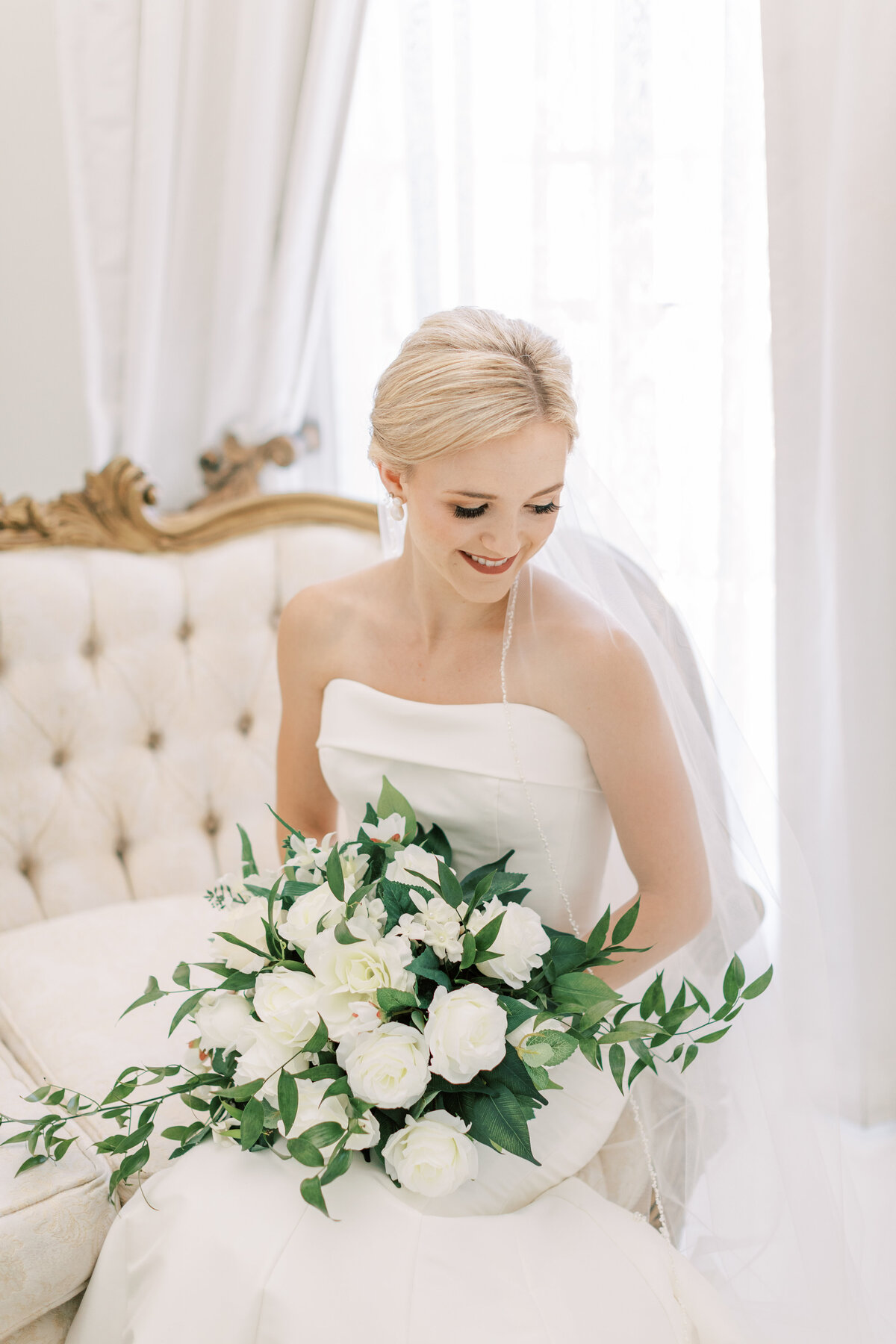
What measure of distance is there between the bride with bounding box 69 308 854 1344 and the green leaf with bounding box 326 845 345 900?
0.32 meters

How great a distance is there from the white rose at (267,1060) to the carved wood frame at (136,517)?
4.31 feet

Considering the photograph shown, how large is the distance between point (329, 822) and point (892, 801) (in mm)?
1017

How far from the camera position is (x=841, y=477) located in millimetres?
1667

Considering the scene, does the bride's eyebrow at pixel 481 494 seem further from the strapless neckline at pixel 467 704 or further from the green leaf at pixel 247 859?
the green leaf at pixel 247 859

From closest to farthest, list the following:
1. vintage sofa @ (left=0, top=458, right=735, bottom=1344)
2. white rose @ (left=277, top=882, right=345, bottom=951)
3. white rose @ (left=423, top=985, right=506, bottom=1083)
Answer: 1. white rose @ (left=423, top=985, right=506, bottom=1083)
2. white rose @ (left=277, top=882, right=345, bottom=951)
3. vintage sofa @ (left=0, top=458, right=735, bottom=1344)

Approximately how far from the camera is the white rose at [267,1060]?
3.58ft

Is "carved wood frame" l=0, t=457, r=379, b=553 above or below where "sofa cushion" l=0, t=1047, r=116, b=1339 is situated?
above

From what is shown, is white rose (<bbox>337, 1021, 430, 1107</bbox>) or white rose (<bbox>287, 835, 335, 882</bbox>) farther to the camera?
white rose (<bbox>287, 835, 335, 882</bbox>)

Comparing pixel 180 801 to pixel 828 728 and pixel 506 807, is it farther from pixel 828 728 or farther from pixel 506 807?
pixel 828 728

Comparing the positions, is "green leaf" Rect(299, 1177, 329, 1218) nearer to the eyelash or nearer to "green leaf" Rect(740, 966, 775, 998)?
"green leaf" Rect(740, 966, 775, 998)

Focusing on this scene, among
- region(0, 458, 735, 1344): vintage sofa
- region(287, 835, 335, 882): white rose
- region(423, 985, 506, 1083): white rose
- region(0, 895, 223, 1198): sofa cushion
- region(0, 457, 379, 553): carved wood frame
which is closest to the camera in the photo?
region(423, 985, 506, 1083): white rose

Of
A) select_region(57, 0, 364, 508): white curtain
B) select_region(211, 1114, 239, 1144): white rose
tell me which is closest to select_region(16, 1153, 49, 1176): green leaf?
select_region(211, 1114, 239, 1144): white rose

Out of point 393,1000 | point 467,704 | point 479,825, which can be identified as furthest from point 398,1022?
point 467,704

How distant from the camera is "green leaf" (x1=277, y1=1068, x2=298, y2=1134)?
1.04 meters
